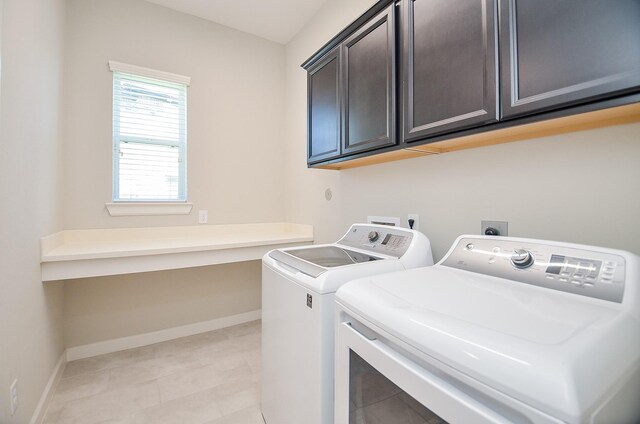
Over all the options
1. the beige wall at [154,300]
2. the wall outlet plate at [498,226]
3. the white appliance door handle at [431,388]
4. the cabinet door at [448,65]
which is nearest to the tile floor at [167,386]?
the beige wall at [154,300]

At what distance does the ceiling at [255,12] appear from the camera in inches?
95.3

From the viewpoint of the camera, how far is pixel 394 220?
1.73 metres

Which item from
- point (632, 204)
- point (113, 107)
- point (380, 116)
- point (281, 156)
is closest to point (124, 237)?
point (113, 107)

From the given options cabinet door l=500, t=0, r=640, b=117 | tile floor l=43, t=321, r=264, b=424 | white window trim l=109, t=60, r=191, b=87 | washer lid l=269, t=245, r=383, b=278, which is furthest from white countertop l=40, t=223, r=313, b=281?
cabinet door l=500, t=0, r=640, b=117

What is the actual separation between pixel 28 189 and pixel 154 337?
1565 millimetres

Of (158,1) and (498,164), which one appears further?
(158,1)

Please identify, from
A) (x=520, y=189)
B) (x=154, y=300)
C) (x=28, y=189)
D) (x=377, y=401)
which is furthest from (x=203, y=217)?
(x=520, y=189)

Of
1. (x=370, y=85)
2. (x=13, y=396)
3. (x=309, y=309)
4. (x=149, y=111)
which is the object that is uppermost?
(x=149, y=111)

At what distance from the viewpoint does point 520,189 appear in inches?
45.4

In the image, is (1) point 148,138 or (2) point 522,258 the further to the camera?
(1) point 148,138

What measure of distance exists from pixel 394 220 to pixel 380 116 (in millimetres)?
641

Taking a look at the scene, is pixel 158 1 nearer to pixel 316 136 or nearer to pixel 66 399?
pixel 316 136

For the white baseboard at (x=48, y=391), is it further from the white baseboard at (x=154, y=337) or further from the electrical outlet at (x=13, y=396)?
the electrical outlet at (x=13, y=396)

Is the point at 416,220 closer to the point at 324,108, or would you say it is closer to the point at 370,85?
the point at 370,85
